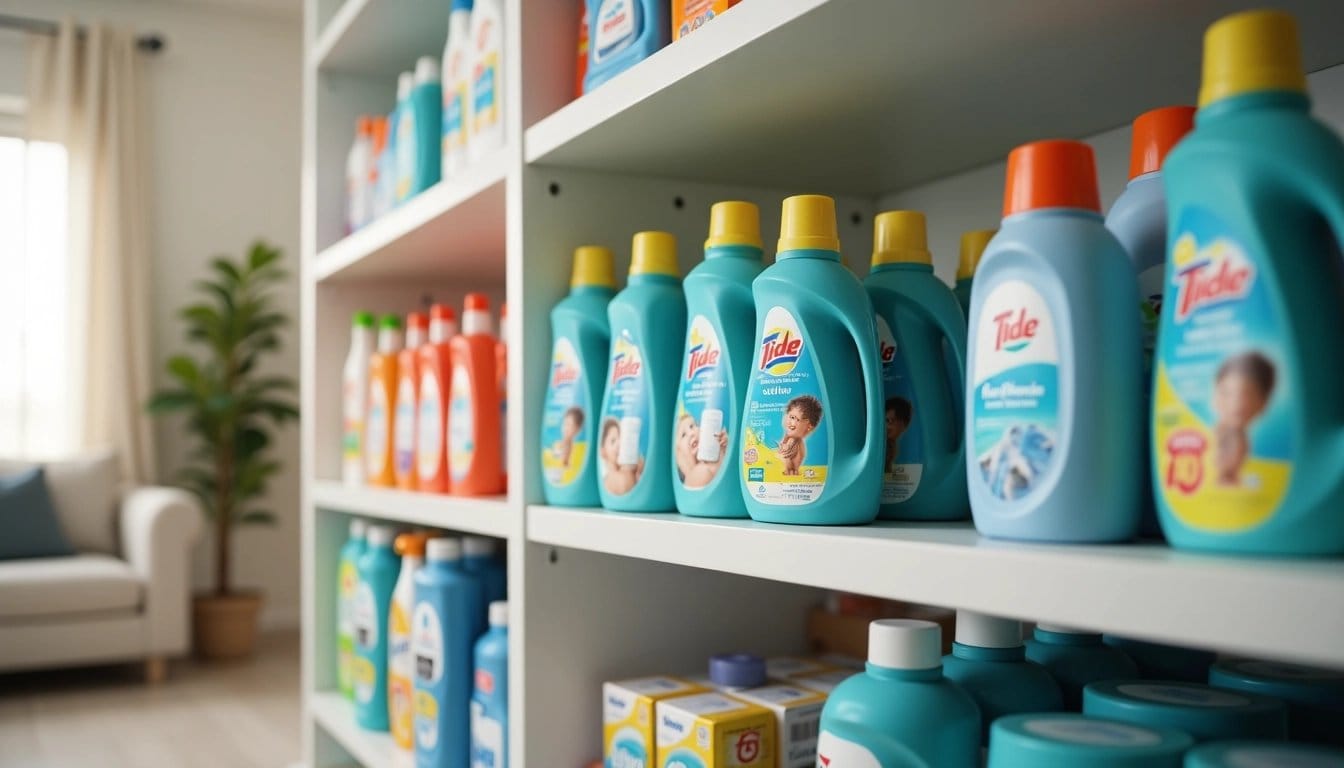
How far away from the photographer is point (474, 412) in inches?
54.4

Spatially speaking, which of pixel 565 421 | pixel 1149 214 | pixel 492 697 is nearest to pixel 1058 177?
pixel 1149 214

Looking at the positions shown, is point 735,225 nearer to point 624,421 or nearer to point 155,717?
point 624,421

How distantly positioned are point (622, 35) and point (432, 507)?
62 centimetres

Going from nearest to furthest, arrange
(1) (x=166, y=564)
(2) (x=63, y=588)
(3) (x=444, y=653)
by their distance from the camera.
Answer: (3) (x=444, y=653) < (2) (x=63, y=588) < (1) (x=166, y=564)

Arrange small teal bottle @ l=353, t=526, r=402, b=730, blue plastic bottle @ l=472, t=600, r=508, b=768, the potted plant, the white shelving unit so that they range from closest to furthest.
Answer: the white shelving unit, blue plastic bottle @ l=472, t=600, r=508, b=768, small teal bottle @ l=353, t=526, r=402, b=730, the potted plant

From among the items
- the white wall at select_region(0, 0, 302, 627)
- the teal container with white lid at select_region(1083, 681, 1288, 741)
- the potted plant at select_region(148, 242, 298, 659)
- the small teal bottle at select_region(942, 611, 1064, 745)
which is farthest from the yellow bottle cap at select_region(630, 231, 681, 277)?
the white wall at select_region(0, 0, 302, 627)

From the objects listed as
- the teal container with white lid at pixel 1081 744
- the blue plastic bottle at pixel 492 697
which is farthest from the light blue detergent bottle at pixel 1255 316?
the blue plastic bottle at pixel 492 697

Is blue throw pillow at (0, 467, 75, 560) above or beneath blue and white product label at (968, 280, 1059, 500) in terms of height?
beneath

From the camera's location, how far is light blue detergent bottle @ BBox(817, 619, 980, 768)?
2.27 ft

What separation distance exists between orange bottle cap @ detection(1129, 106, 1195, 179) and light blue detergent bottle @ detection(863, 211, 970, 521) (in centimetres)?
18

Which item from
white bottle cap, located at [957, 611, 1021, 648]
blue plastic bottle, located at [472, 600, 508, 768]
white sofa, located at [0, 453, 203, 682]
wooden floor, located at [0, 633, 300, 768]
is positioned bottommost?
wooden floor, located at [0, 633, 300, 768]

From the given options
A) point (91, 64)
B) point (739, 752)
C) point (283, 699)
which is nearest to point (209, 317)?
point (91, 64)

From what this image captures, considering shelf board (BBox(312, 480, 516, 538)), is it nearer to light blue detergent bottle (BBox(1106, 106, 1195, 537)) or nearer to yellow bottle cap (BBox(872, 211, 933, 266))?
yellow bottle cap (BBox(872, 211, 933, 266))

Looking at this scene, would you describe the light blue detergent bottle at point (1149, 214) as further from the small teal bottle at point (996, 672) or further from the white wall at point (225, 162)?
the white wall at point (225, 162)
